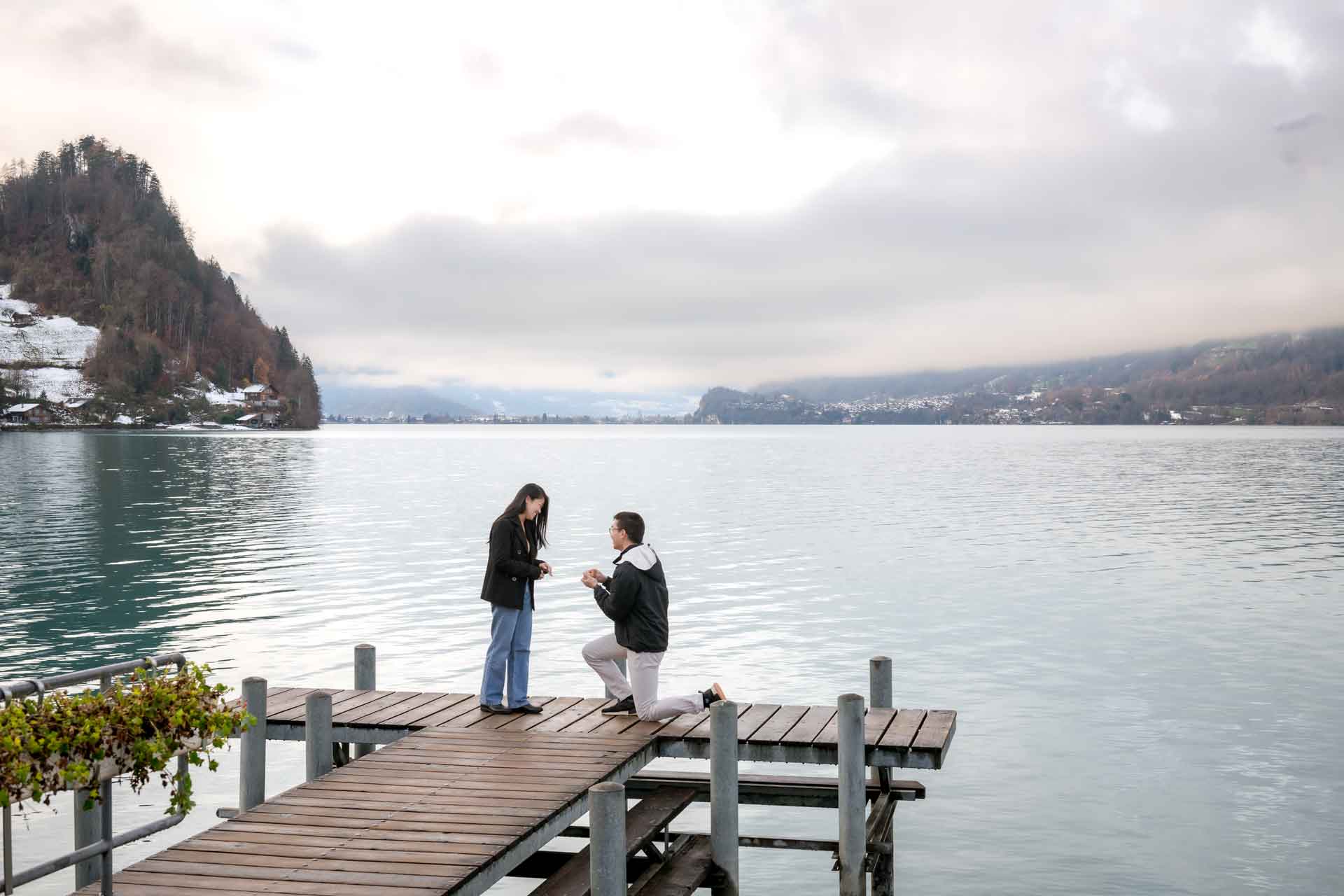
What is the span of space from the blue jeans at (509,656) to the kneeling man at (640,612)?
1.17 meters

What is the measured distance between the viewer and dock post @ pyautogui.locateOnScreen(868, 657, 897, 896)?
44.0 ft

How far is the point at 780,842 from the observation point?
13242 millimetres

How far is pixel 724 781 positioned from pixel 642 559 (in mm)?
2554

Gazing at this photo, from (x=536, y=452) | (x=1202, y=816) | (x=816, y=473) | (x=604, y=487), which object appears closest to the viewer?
(x=1202, y=816)

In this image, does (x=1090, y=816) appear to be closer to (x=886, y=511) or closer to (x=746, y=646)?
(x=746, y=646)

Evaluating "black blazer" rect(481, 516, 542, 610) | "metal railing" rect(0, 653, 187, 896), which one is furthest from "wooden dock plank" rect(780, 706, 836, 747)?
"metal railing" rect(0, 653, 187, 896)

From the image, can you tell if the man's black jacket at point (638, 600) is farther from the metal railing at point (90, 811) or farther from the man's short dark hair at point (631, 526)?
the metal railing at point (90, 811)

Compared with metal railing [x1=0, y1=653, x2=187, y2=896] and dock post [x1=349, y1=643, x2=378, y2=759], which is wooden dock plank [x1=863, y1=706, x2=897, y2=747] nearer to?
dock post [x1=349, y1=643, x2=378, y2=759]

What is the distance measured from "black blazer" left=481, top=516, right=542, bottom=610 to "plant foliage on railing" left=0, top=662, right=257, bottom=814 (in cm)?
Answer: 441

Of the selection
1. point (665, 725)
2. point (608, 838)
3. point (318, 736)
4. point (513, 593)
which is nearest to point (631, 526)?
point (513, 593)

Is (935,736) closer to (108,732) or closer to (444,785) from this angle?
(444,785)

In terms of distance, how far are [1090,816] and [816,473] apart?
10029cm

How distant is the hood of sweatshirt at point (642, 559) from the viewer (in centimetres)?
1244

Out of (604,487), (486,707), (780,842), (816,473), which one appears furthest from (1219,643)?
(816,473)
